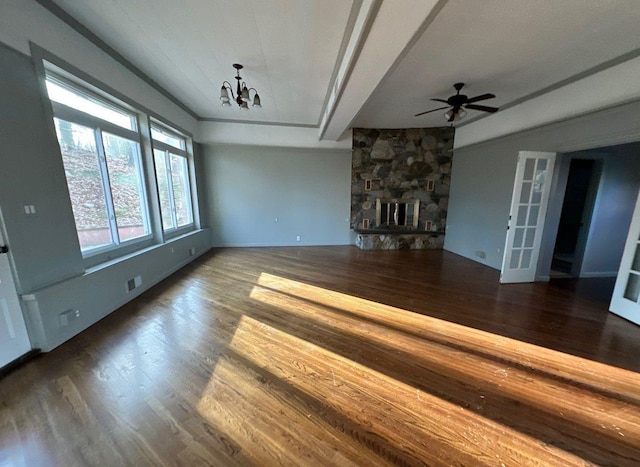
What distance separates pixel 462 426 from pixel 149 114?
5.22 meters

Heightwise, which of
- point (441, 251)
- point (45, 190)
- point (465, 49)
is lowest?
point (441, 251)

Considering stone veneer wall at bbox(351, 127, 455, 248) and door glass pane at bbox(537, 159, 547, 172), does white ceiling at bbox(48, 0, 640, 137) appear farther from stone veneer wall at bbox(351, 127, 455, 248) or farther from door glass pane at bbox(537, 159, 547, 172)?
stone veneer wall at bbox(351, 127, 455, 248)

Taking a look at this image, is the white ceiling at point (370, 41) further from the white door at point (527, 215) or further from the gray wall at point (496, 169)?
the white door at point (527, 215)

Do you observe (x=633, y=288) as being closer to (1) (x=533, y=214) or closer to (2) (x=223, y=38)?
(1) (x=533, y=214)

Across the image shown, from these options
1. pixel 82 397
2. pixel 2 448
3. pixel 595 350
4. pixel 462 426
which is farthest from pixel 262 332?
pixel 595 350

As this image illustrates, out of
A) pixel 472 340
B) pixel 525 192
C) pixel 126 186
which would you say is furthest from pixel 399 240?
pixel 126 186

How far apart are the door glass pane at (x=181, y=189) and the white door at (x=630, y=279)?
7.15m

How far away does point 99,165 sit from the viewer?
293 cm

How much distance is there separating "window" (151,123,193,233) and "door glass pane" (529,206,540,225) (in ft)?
20.5

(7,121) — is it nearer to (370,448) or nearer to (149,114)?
(149,114)

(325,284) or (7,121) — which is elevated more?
(7,121)

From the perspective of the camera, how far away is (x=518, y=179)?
3.60m

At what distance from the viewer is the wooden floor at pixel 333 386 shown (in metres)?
1.32

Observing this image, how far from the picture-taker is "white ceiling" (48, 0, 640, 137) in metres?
2.01
